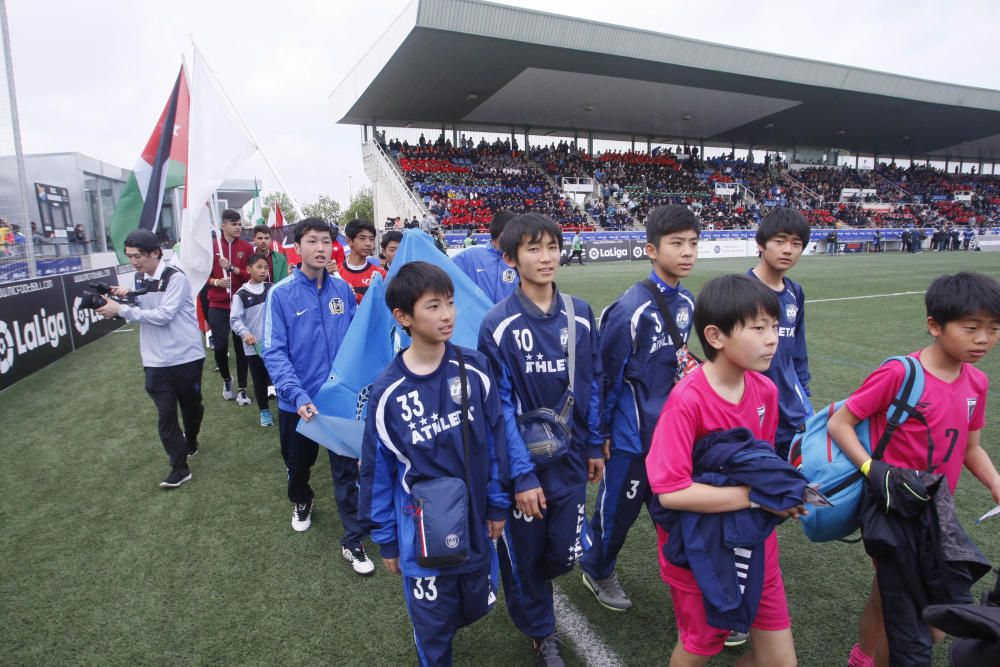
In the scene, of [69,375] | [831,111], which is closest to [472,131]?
[831,111]

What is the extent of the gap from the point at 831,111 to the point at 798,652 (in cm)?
3857

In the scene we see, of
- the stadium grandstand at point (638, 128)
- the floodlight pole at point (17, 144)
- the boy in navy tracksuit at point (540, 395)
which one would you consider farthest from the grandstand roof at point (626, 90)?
the boy in navy tracksuit at point (540, 395)

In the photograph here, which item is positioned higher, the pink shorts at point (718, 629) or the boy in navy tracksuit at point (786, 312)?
the boy in navy tracksuit at point (786, 312)

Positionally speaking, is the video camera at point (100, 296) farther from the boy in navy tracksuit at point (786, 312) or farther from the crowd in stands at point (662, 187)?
the crowd in stands at point (662, 187)

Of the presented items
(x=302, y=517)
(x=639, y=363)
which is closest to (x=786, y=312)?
(x=639, y=363)

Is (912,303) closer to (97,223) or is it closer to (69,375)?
(69,375)

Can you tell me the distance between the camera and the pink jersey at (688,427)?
5.61 feet

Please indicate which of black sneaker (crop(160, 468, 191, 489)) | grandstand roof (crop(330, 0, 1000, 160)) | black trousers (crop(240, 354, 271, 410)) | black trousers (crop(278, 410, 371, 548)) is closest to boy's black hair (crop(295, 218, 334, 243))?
black trousers (crop(278, 410, 371, 548))

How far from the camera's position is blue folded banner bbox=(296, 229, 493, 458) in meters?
2.78

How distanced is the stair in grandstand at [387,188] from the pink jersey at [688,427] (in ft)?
85.4

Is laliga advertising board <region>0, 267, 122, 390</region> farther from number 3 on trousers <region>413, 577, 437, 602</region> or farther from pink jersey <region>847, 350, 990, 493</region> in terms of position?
pink jersey <region>847, 350, 990, 493</region>

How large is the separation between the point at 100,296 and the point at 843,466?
14.3 feet

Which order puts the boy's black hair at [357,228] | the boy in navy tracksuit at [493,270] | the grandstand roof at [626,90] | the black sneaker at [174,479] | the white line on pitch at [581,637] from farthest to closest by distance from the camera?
the grandstand roof at [626,90]
the boy's black hair at [357,228]
the boy in navy tracksuit at [493,270]
the black sneaker at [174,479]
the white line on pitch at [581,637]

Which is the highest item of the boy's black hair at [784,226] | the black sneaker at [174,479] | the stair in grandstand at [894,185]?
the stair in grandstand at [894,185]
